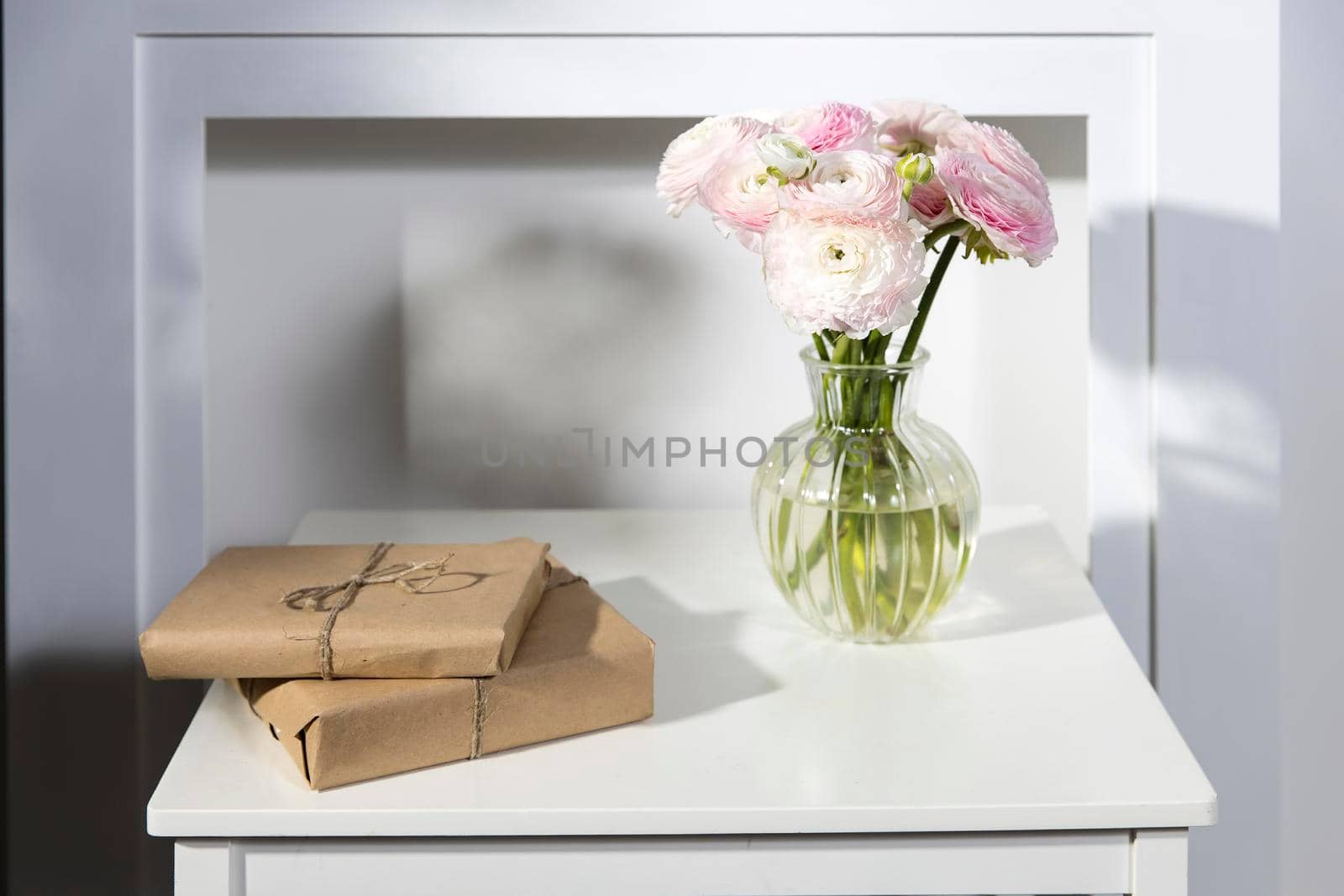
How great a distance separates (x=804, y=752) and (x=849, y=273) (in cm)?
24

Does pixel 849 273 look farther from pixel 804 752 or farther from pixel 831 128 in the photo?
pixel 804 752

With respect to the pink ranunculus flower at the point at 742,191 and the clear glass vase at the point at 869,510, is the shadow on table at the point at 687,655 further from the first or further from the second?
the pink ranunculus flower at the point at 742,191

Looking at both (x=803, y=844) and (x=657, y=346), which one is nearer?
(x=803, y=844)

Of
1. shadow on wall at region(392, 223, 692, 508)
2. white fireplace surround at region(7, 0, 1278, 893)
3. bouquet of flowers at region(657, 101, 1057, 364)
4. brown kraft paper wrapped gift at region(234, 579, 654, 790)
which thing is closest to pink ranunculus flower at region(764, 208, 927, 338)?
bouquet of flowers at region(657, 101, 1057, 364)

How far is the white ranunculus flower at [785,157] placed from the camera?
2.13 feet

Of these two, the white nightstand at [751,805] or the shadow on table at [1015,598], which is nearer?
the white nightstand at [751,805]

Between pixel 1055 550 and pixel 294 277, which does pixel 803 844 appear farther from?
pixel 294 277

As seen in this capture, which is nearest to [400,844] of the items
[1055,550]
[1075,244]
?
[1055,550]

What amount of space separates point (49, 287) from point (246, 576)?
40cm

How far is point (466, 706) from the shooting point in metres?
0.63

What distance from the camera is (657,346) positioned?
1.13 m

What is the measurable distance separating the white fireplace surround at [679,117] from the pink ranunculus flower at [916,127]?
252 mm

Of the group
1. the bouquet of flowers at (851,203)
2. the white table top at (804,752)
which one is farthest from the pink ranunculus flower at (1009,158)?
the white table top at (804,752)

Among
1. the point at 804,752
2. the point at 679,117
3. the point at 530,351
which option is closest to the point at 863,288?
the point at 804,752
